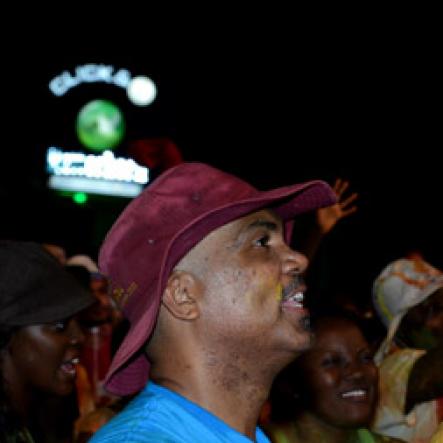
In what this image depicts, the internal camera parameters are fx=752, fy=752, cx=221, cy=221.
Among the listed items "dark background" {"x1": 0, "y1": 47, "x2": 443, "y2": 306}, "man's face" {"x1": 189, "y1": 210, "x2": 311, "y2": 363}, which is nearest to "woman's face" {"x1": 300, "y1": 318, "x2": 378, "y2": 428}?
"man's face" {"x1": 189, "y1": 210, "x2": 311, "y2": 363}

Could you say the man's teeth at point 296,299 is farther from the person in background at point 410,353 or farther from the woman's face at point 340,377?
the person in background at point 410,353

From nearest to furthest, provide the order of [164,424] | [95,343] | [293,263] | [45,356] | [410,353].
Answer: [164,424] → [293,263] → [45,356] → [410,353] → [95,343]

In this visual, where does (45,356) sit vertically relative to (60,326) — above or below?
below

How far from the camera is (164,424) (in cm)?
196

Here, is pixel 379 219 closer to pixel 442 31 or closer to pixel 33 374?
pixel 442 31

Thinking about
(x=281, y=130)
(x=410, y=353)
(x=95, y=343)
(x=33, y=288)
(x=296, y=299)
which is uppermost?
(x=296, y=299)

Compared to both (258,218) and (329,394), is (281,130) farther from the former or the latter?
(258,218)

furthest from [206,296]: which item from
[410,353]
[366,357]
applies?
[410,353]

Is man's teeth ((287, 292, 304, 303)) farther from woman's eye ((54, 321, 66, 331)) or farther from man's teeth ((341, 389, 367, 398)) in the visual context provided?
woman's eye ((54, 321, 66, 331))

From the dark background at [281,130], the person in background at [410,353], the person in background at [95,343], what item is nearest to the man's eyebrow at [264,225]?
the person in background at [410,353]

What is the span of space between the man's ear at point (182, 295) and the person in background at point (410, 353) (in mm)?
2009

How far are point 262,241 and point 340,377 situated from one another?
1565 mm

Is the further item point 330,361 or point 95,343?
point 95,343

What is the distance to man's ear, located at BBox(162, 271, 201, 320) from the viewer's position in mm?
2201
